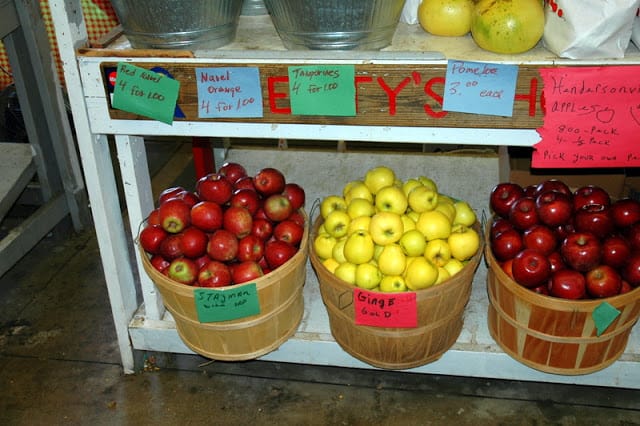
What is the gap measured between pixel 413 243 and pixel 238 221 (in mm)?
532

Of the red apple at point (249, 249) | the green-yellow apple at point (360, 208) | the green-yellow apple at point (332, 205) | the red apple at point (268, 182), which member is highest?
the red apple at point (268, 182)

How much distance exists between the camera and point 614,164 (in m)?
1.71

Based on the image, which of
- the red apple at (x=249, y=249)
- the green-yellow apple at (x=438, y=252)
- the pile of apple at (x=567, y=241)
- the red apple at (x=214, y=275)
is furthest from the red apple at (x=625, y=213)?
the red apple at (x=214, y=275)

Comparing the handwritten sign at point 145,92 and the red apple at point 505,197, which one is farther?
the red apple at point 505,197

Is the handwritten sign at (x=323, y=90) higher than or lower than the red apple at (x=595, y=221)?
higher

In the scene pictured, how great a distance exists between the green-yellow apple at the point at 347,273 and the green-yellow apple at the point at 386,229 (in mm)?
110

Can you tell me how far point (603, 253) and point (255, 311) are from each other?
1.03 meters

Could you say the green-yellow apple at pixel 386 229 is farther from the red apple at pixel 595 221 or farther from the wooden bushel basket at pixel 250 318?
the red apple at pixel 595 221

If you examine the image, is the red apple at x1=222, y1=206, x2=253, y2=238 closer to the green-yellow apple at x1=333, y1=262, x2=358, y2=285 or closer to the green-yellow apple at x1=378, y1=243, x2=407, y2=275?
the green-yellow apple at x1=333, y1=262, x2=358, y2=285

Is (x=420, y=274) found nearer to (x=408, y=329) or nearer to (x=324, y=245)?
(x=408, y=329)

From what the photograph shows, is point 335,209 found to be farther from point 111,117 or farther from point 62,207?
point 62,207

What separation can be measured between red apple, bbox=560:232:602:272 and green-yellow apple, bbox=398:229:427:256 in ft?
1.32

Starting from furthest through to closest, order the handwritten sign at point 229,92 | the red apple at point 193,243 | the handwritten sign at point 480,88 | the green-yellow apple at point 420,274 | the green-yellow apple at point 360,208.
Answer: the green-yellow apple at point 360,208
the red apple at point 193,243
the green-yellow apple at point 420,274
the handwritten sign at point 229,92
the handwritten sign at point 480,88

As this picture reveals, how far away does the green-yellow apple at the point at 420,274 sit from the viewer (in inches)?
72.0
